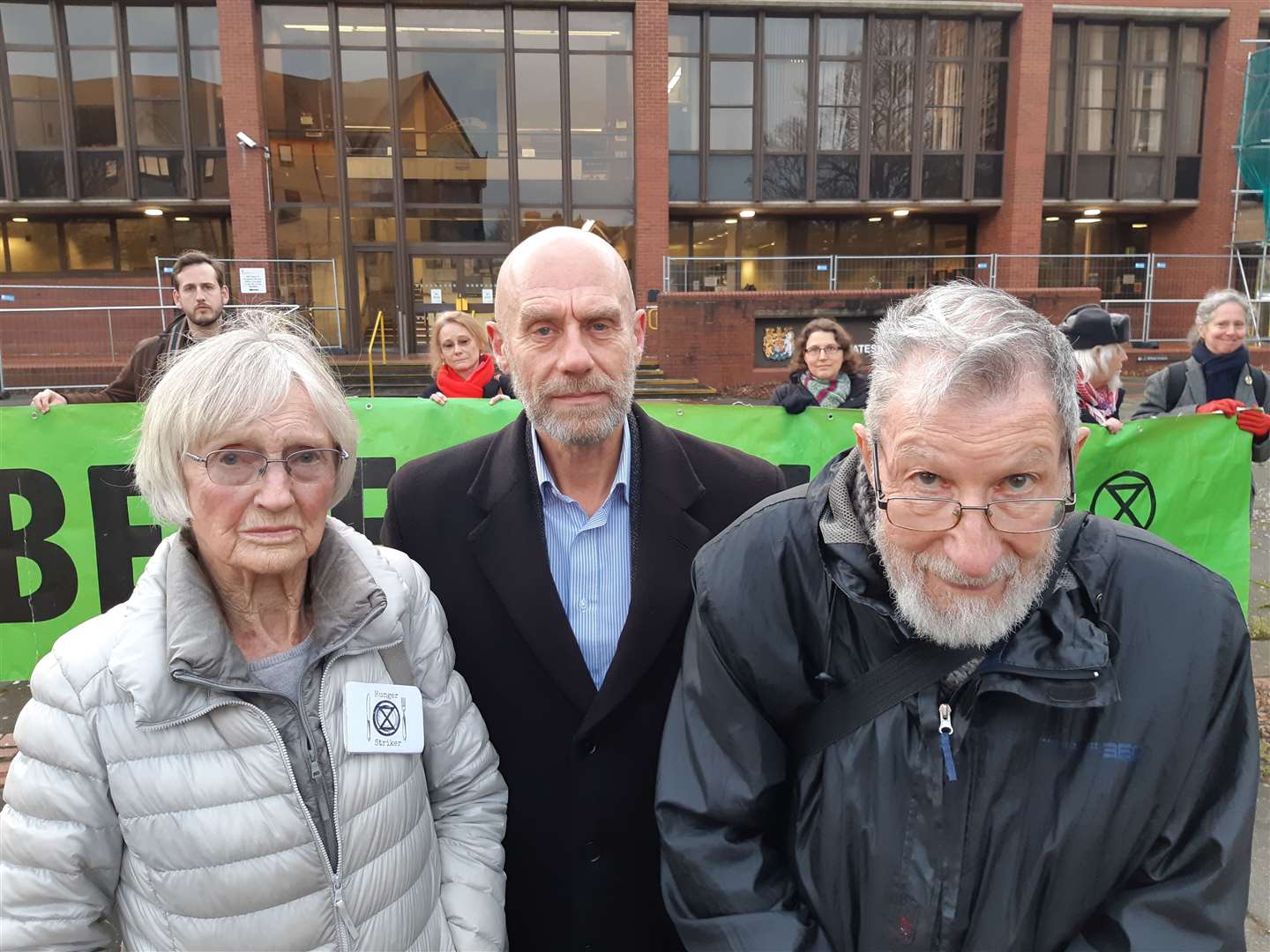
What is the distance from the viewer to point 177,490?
5.51 feet

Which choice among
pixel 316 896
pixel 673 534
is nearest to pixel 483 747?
pixel 316 896

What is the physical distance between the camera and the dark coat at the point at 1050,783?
1404 millimetres

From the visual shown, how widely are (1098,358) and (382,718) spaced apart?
4763mm

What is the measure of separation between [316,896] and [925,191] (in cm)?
2230

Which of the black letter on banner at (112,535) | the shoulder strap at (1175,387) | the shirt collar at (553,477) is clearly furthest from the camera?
the shoulder strap at (1175,387)

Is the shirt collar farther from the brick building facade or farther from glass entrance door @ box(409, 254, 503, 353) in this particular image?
glass entrance door @ box(409, 254, 503, 353)

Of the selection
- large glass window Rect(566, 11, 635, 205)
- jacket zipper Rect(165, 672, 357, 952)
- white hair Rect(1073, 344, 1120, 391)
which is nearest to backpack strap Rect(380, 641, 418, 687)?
jacket zipper Rect(165, 672, 357, 952)

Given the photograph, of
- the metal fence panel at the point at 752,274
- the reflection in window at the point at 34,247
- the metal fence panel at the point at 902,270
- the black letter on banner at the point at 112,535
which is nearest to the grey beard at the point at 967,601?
the black letter on banner at the point at 112,535

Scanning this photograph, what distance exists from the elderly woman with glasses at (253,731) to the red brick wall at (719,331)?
15.5 m

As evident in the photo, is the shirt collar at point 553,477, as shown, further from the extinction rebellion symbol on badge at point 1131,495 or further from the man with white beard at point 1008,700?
the extinction rebellion symbol on badge at point 1131,495

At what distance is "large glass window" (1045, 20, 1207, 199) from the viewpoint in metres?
20.9

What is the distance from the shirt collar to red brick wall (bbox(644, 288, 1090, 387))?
14902 millimetres

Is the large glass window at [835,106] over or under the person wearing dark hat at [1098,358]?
over

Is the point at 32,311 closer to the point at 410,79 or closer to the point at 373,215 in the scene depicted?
the point at 373,215
